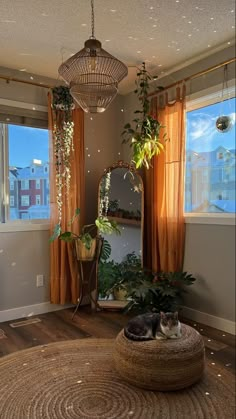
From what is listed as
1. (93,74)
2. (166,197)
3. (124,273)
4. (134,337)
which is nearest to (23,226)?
(124,273)

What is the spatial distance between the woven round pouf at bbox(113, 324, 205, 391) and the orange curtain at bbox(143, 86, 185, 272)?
1.62ft

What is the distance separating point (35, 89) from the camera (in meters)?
2.56

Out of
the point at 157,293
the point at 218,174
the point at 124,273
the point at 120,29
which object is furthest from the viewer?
the point at 124,273

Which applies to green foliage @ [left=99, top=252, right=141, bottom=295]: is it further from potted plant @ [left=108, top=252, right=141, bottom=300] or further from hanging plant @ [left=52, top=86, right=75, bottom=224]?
hanging plant @ [left=52, top=86, right=75, bottom=224]

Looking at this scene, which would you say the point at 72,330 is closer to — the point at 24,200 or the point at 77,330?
the point at 77,330

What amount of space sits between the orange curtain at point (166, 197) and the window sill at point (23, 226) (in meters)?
0.81

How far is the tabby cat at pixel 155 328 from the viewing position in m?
1.55

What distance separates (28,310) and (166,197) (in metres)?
1.37

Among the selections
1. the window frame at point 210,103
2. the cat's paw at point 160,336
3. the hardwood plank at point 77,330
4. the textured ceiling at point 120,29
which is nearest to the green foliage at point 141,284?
the hardwood plank at point 77,330

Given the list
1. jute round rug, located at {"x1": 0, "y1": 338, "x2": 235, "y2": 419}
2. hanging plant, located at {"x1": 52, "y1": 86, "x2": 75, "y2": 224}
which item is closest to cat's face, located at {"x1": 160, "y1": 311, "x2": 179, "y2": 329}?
jute round rug, located at {"x1": 0, "y1": 338, "x2": 235, "y2": 419}

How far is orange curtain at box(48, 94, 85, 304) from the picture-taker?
101 inches

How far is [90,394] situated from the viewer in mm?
1500

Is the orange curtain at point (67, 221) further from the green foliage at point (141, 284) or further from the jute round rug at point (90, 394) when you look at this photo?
the jute round rug at point (90, 394)

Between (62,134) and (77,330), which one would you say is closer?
(77,330)
